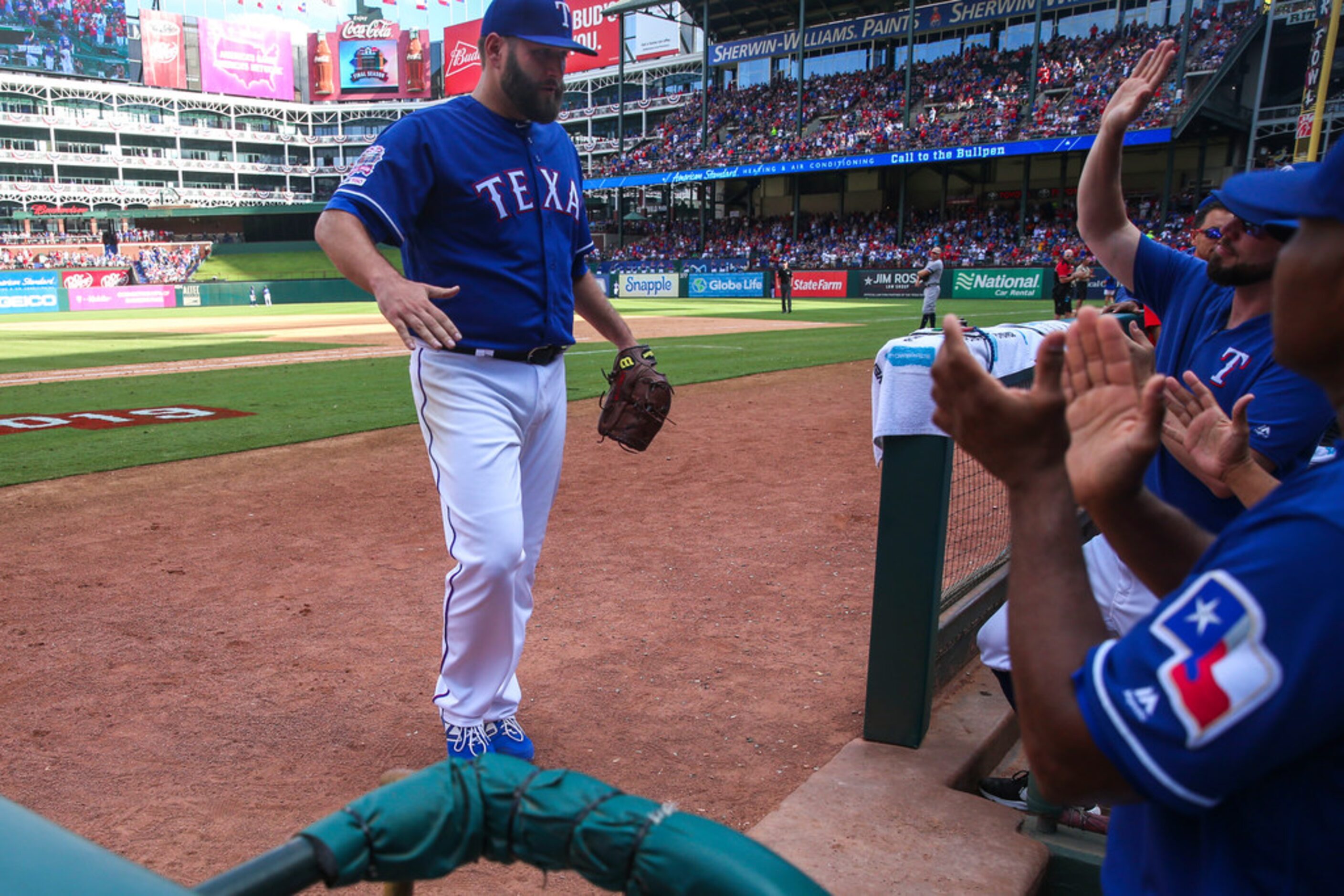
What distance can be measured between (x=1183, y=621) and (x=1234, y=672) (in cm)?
Answer: 8

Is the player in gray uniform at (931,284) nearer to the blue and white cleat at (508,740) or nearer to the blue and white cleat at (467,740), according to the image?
the blue and white cleat at (508,740)

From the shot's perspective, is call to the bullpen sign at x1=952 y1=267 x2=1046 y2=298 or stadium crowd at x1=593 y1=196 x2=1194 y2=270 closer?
call to the bullpen sign at x1=952 y1=267 x2=1046 y2=298

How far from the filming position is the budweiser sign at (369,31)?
262ft

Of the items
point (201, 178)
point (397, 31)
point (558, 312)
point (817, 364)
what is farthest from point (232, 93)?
point (558, 312)

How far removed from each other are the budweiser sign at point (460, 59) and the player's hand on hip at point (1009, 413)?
3097 inches

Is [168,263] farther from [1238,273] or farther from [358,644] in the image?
[1238,273]

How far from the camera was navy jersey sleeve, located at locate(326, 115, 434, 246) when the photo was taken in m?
2.74

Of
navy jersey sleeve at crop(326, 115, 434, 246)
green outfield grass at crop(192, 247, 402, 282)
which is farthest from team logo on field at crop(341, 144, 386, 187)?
green outfield grass at crop(192, 247, 402, 282)

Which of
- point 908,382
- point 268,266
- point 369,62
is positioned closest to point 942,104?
point 268,266

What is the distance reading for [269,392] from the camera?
11.2 meters

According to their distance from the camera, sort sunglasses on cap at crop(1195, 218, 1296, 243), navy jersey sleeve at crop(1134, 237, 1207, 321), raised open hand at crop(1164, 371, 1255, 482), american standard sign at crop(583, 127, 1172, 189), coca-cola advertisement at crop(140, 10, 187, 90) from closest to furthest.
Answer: raised open hand at crop(1164, 371, 1255, 482)
sunglasses on cap at crop(1195, 218, 1296, 243)
navy jersey sleeve at crop(1134, 237, 1207, 321)
american standard sign at crop(583, 127, 1172, 189)
coca-cola advertisement at crop(140, 10, 187, 90)

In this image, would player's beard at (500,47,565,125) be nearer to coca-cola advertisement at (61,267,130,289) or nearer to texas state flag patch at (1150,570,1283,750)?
texas state flag patch at (1150,570,1283,750)

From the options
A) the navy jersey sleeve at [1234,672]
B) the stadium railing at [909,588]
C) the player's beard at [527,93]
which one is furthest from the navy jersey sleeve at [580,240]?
the navy jersey sleeve at [1234,672]

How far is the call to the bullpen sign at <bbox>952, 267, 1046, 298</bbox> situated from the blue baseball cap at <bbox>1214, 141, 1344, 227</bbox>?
32.4 meters
